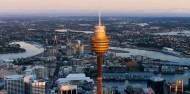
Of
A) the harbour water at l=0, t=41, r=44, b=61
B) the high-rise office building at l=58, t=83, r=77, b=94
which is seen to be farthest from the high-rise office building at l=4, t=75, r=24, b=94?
the harbour water at l=0, t=41, r=44, b=61

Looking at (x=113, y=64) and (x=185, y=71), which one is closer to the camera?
(x=185, y=71)

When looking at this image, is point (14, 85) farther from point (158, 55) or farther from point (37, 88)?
point (158, 55)

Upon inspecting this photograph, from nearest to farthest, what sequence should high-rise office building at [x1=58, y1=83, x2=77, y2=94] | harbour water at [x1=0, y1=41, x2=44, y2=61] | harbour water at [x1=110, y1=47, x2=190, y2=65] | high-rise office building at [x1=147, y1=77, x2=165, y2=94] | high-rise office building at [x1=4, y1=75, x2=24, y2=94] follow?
high-rise office building at [x1=58, y1=83, x2=77, y2=94] → high-rise office building at [x1=4, y1=75, x2=24, y2=94] → high-rise office building at [x1=147, y1=77, x2=165, y2=94] → harbour water at [x1=110, y1=47, x2=190, y2=65] → harbour water at [x1=0, y1=41, x2=44, y2=61]

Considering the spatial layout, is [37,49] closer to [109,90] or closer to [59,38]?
[59,38]

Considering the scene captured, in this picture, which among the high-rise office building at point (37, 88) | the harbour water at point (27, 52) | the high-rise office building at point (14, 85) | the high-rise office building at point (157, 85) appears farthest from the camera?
the harbour water at point (27, 52)

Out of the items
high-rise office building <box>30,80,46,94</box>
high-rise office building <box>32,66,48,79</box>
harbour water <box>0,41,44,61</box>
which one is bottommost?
harbour water <box>0,41,44,61</box>

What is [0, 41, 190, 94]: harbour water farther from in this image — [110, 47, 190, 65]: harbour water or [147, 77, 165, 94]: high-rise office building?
[147, 77, 165, 94]: high-rise office building

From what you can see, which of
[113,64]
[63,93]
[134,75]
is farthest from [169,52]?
[63,93]

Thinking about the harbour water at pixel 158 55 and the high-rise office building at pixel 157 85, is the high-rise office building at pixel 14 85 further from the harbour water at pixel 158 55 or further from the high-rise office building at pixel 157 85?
the harbour water at pixel 158 55

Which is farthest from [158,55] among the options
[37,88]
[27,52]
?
[37,88]

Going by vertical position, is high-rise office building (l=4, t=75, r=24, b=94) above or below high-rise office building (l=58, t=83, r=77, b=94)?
below

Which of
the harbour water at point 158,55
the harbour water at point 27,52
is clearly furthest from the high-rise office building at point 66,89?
the harbour water at point 27,52
